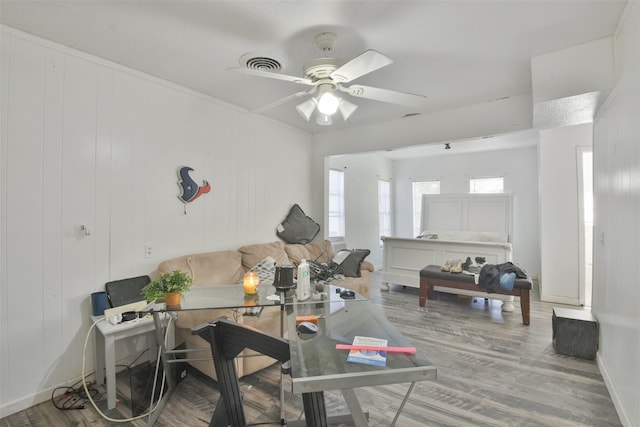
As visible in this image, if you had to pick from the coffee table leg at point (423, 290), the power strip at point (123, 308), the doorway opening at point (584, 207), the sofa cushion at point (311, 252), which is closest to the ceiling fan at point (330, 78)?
the power strip at point (123, 308)

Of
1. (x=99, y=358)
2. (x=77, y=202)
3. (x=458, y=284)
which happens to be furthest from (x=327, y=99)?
(x=458, y=284)

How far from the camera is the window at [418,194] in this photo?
7523 mm

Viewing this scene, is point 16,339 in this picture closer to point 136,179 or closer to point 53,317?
point 53,317

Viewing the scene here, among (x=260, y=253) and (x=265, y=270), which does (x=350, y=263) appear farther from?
(x=265, y=270)

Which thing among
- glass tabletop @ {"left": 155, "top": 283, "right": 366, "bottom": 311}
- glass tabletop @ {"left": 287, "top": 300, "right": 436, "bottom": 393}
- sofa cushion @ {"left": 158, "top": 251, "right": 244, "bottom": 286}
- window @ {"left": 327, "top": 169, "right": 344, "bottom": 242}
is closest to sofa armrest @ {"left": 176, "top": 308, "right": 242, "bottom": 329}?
glass tabletop @ {"left": 155, "top": 283, "right": 366, "bottom": 311}

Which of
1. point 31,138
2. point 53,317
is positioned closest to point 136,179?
point 31,138

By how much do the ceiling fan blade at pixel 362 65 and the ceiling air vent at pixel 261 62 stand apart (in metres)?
0.70

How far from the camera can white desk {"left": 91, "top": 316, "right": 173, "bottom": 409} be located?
2110mm

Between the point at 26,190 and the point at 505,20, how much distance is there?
3.53 metres

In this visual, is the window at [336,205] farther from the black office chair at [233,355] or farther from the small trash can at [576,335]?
the black office chair at [233,355]

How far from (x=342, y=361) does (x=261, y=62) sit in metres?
2.32

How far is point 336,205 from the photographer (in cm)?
611

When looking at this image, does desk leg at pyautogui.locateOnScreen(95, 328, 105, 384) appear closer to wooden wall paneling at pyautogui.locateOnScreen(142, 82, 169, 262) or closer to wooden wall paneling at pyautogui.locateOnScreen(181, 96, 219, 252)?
wooden wall paneling at pyautogui.locateOnScreen(142, 82, 169, 262)

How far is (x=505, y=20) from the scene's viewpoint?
2053 mm
